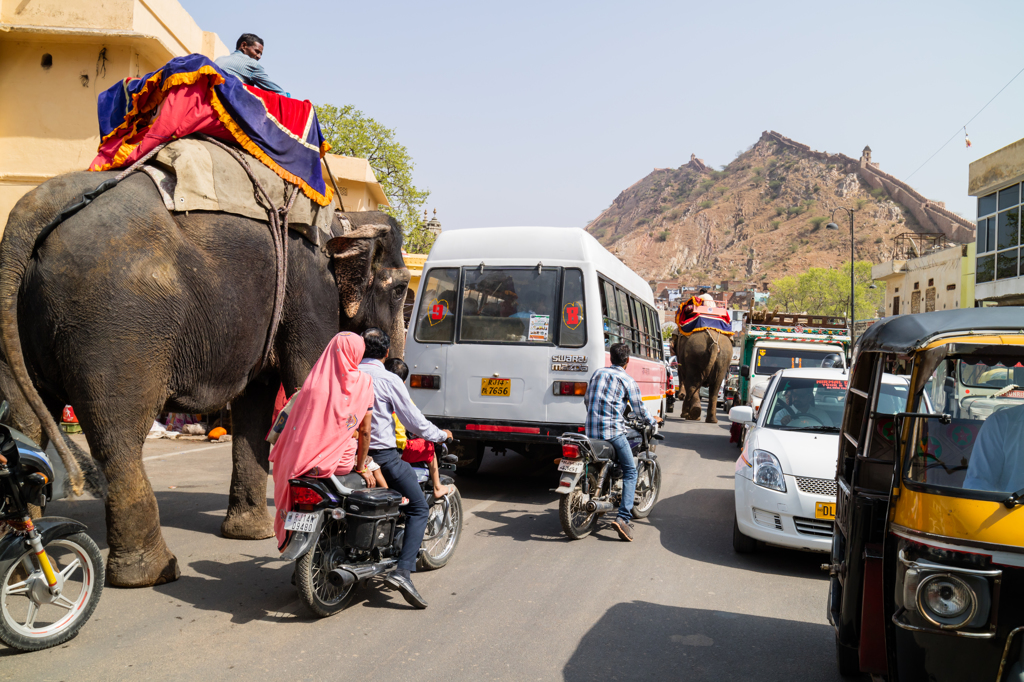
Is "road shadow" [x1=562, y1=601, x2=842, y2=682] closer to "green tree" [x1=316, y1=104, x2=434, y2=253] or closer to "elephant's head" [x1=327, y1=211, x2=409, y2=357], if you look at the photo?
"elephant's head" [x1=327, y1=211, x2=409, y2=357]

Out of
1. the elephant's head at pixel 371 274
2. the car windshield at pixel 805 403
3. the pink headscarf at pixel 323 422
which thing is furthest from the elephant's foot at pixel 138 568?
the car windshield at pixel 805 403

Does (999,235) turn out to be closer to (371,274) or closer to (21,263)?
(371,274)

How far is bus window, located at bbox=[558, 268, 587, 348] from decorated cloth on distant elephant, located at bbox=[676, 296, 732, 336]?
36.7ft

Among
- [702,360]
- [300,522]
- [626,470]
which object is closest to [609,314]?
[626,470]

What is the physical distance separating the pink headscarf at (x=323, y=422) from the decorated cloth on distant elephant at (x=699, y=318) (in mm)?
15581

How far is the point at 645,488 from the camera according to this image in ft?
27.3

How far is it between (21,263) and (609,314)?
20.9ft

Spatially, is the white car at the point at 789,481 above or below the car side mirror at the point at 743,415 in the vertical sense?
below

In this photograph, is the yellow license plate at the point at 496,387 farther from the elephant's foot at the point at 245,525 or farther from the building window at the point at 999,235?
the building window at the point at 999,235

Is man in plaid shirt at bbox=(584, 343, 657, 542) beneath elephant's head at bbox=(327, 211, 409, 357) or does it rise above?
beneath

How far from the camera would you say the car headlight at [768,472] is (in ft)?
21.3

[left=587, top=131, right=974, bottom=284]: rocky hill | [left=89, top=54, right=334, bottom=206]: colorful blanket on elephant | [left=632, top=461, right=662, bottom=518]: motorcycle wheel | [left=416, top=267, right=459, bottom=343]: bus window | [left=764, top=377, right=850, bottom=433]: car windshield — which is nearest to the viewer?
[left=89, top=54, right=334, bottom=206]: colorful blanket on elephant

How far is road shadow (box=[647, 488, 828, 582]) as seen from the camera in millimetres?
6552

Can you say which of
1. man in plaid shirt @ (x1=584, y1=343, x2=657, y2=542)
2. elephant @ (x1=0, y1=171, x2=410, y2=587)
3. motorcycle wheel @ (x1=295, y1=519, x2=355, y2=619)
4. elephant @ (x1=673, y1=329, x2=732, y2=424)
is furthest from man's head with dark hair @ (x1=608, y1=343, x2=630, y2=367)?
elephant @ (x1=673, y1=329, x2=732, y2=424)
